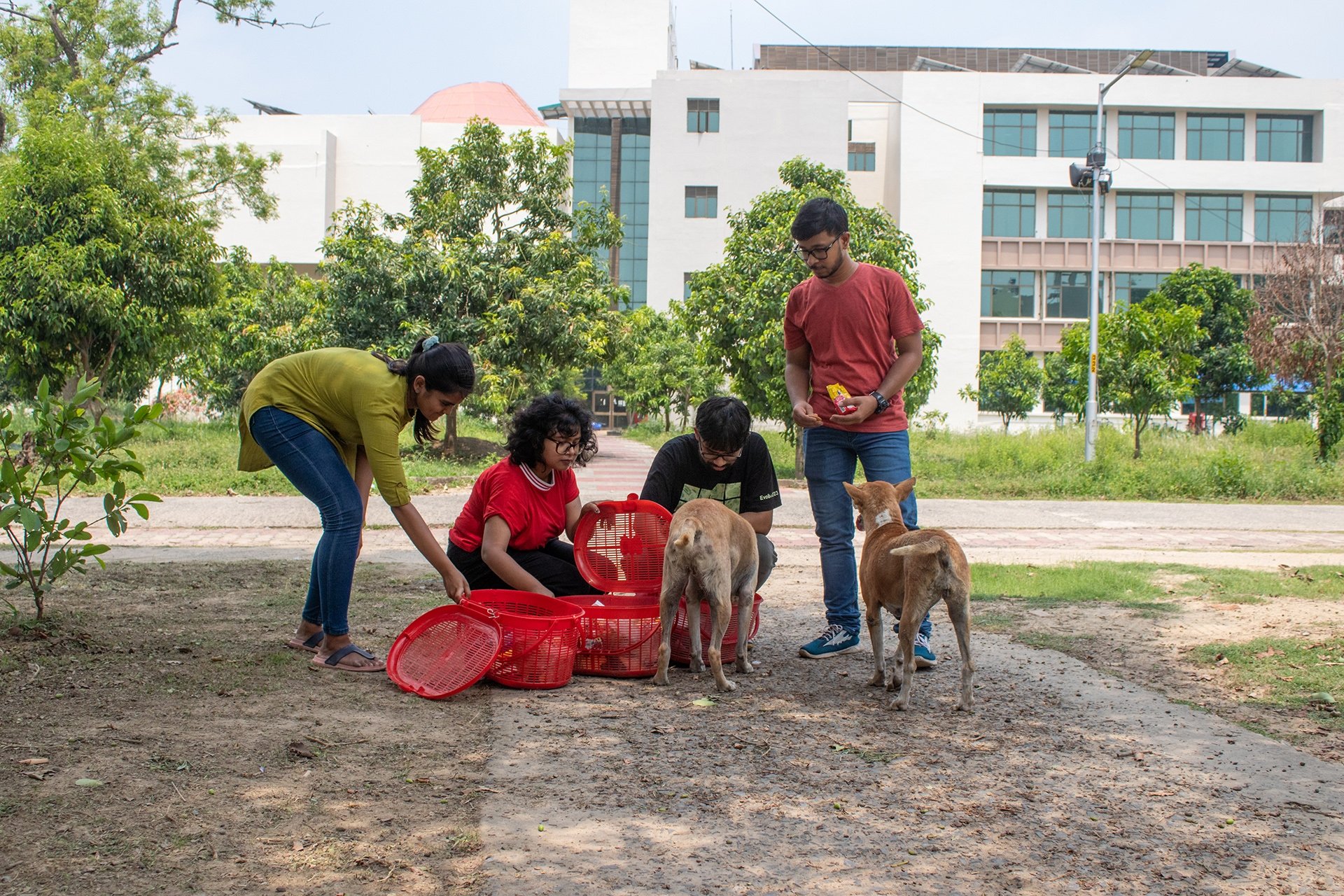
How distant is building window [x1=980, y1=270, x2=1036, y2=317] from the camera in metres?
48.8

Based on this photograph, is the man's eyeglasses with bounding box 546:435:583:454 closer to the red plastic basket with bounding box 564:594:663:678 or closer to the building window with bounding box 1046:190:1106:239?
the red plastic basket with bounding box 564:594:663:678

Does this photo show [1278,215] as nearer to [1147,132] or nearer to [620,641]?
[1147,132]

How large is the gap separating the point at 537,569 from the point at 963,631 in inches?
83.4

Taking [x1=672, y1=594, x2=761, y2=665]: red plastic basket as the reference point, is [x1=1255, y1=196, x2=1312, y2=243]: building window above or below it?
above

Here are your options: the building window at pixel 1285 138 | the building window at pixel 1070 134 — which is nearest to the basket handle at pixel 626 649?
the building window at pixel 1070 134

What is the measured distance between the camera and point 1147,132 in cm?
4853

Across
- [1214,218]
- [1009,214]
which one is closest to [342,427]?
[1009,214]

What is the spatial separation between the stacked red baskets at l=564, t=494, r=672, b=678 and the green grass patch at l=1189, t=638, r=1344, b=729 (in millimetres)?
2834

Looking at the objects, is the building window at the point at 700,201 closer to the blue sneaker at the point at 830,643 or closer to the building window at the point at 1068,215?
the building window at the point at 1068,215

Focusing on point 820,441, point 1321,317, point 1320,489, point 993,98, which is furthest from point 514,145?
point 993,98

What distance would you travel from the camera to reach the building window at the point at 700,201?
48656 millimetres

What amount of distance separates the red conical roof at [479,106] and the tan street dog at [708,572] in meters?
64.2

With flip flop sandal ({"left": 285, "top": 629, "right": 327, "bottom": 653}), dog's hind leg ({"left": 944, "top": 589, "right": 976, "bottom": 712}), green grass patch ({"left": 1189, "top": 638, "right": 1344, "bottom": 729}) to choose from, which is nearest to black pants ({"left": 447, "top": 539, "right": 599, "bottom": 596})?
flip flop sandal ({"left": 285, "top": 629, "right": 327, "bottom": 653})

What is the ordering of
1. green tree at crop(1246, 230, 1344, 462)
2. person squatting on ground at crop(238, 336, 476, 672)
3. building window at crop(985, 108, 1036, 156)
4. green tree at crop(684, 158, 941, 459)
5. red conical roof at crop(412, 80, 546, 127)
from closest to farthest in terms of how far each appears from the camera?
person squatting on ground at crop(238, 336, 476, 672) → green tree at crop(684, 158, 941, 459) → green tree at crop(1246, 230, 1344, 462) → building window at crop(985, 108, 1036, 156) → red conical roof at crop(412, 80, 546, 127)
